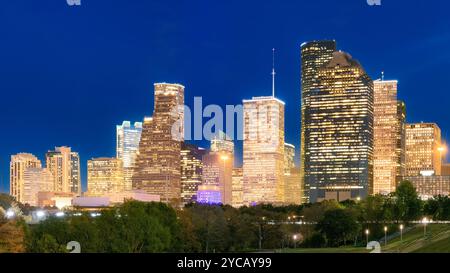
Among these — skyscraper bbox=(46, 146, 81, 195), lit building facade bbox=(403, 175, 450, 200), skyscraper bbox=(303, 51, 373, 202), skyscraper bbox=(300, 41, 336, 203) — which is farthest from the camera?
skyscraper bbox=(300, 41, 336, 203)

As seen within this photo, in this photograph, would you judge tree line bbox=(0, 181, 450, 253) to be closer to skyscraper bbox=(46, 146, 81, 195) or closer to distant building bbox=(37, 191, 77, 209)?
distant building bbox=(37, 191, 77, 209)

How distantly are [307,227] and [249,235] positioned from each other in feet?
29.0

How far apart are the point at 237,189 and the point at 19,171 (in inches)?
2064

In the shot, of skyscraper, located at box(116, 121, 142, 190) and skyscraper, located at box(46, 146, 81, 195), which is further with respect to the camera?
skyscraper, located at box(116, 121, 142, 190)

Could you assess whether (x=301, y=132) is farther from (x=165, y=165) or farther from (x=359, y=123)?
(x=165, y=165)

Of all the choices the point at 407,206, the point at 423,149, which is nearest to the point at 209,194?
the point at 423,149

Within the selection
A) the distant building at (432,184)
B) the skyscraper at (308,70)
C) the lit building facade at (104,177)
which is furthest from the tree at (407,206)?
the lit building facade at (104,177)

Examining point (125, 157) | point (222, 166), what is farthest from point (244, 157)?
point (125, 157)

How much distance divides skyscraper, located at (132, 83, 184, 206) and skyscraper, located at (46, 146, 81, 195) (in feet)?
56.1

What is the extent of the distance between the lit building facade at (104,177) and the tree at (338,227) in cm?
11570

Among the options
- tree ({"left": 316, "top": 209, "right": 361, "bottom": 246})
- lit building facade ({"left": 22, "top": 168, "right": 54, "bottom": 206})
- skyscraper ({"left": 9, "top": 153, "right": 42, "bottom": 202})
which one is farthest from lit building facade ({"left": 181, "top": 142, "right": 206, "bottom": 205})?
tree ({"left": 316, "top": 209, "right": 361, "bottom": 246})

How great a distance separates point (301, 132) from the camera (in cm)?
16412

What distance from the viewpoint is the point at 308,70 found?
179875 millimetres

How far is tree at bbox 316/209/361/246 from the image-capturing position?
49.5 metres
